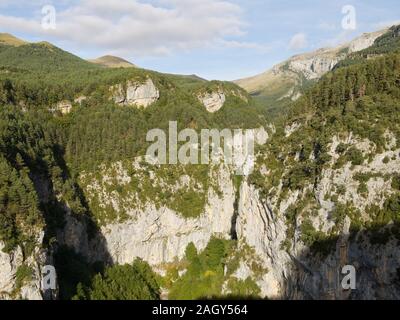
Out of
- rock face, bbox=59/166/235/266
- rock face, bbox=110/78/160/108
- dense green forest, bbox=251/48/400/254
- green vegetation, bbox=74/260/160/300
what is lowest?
green vegetation, bbox=74/260/160/300

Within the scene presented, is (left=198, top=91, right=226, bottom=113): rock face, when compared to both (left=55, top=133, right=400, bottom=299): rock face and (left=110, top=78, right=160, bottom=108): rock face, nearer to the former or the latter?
(left=110, top=78, right=160, bottom=108): rock face

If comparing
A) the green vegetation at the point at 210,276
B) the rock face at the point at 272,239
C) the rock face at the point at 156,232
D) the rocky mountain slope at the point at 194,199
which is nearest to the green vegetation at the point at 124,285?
the rocky mountain slope at the point at 194,199

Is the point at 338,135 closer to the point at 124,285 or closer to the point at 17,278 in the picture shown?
the point at 124,285

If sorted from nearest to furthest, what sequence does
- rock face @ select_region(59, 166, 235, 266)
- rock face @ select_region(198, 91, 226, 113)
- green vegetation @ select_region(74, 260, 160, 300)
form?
1. green vegetation @ select_region(74, 260, 160, 300)
2. rock face @ select_region(59, 166, 235, 266)
3. rock face @ select_region(198, 91, 226, 113)

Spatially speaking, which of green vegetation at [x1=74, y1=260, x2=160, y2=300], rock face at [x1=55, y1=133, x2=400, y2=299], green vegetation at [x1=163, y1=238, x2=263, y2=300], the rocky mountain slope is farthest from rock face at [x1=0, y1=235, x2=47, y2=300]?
green vegetation at [x1=163, y1=238, x2=263, y2=300]

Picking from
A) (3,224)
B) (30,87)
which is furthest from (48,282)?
(30,87)

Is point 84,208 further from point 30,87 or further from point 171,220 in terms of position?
point 30,87

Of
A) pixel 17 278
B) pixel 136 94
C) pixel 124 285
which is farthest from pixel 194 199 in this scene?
pixel 17 278

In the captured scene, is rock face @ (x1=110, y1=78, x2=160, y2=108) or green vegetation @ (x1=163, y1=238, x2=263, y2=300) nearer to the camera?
green vegetation @ (x1=163, y1=238, x2=263, y2=300)
